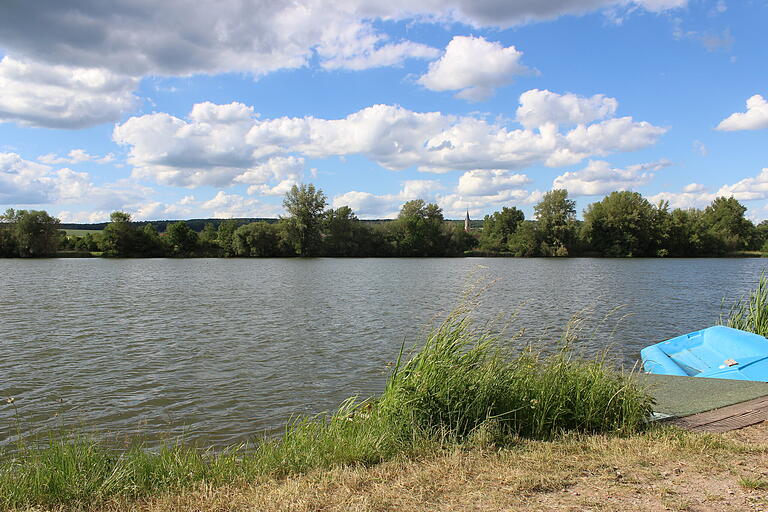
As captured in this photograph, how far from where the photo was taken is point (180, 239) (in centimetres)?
8519

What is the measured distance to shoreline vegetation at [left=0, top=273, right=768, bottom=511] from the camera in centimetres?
427

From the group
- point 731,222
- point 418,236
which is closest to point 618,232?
point 731,222

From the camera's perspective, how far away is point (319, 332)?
54.6 feet

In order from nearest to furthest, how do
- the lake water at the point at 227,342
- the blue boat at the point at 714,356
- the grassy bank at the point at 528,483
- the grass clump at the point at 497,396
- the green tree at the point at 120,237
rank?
the grassy bank at the point at 528,483 → the grass clump at the point at 497,396 → the lake water at the point at 227,342 → the blue boat at the point at 714,356 → the green tree at the point at 120,237

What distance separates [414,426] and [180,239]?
86311 millimetres

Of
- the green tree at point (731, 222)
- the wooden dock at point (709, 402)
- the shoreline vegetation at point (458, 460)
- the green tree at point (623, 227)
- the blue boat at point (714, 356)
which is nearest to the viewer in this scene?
the shoreline vegetation at point (458, 460)

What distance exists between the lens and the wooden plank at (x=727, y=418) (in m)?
6.48

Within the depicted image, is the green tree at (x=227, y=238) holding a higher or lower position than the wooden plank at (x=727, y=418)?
higher

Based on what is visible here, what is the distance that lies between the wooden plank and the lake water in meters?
1.50

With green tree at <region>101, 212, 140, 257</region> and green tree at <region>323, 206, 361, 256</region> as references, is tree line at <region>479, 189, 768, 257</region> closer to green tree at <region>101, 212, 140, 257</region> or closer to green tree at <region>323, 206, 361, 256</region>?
green tree at <region>323, 206, 361, 256</region>

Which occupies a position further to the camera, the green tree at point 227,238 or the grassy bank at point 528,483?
the green tree at point 227,238

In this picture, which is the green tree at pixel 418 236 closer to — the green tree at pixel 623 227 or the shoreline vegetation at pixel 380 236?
the shoreline vegetation at pixel 380 236

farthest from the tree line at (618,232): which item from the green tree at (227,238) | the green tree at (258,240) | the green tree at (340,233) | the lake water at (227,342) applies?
the lake water at (227,342)

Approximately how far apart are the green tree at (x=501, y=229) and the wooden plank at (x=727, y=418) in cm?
8512
